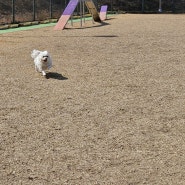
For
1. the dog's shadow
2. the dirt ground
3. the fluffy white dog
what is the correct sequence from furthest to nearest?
the dog's shadow, the fluffy white dog, the dirt ground

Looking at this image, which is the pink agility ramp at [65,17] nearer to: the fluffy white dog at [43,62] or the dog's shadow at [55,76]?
the dog's shadow at [55,76]

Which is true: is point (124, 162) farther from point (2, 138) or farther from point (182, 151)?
point (2, 138)

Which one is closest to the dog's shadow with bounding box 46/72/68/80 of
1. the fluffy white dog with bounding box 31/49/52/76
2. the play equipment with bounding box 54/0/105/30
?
the fluffy white dog with bounding box 31/49/52/76

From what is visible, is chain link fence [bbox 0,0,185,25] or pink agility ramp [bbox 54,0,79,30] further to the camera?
chain link fence [bbox 0,0,185,25]

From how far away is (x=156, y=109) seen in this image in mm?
5781

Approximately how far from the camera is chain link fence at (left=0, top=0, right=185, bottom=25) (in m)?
24.5

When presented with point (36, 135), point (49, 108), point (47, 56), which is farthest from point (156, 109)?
point (47, 56)

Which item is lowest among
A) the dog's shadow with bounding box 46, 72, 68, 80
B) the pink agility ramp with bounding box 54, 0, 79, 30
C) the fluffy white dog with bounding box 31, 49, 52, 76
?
the dog's shadow with bounding box 46, 72, 68, 80

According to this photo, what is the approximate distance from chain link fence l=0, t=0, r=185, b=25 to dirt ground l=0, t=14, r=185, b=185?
12.3 metres

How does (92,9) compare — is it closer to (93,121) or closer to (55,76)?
(55,76)

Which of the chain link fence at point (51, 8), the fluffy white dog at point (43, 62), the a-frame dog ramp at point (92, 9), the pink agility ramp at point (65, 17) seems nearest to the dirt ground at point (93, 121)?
the fluffy white dog at point (43, 62)

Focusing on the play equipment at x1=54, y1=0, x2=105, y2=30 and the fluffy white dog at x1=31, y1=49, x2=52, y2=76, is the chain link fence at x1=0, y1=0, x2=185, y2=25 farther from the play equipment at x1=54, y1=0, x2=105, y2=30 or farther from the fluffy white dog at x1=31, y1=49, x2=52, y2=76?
the fluffy white dog at x1=31, y1=49, x2=52, y2=76

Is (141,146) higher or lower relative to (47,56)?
lower

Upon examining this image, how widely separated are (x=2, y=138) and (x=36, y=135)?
0.35m
